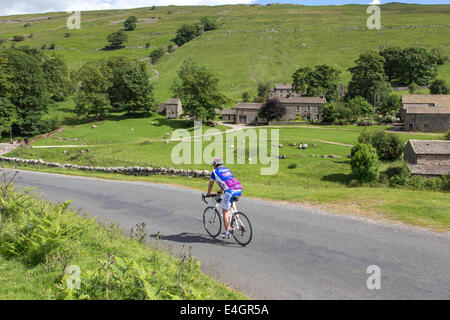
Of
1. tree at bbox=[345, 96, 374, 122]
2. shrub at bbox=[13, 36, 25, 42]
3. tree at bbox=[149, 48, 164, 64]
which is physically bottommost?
tree at bbox=[345, 96, 374, 122]

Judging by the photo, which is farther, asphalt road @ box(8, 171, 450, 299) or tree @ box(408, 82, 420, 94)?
tree @ box(408, 82, 420, 94)

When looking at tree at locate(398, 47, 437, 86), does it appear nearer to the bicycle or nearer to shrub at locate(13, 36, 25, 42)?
the bicycle

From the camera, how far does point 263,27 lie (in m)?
196

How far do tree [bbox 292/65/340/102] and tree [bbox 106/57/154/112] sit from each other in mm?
51085

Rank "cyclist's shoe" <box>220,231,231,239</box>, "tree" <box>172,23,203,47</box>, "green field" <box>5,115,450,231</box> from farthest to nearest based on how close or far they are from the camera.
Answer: "tree" <box>172,23,203,47</box> < "green field" <box>5,115,450,231</box> < "cyclist's shoe" <box>220,231,231,239</box>

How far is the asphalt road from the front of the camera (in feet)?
→ 23.8

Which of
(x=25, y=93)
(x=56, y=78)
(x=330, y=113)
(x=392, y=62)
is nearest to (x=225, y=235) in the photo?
(x=25, y=93)

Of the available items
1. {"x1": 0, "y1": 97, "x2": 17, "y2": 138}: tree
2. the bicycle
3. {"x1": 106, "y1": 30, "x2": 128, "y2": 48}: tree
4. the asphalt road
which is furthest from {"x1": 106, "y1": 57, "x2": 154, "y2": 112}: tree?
{"x1": 106, "y1": 30, "x2": 128, "y2": 48}: tree

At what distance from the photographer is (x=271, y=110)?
82625 millimetres

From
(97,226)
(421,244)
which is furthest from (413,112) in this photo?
(97,226)

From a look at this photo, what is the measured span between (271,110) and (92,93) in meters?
44.3

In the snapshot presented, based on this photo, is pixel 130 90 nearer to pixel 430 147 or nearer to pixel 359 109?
pixel 359 109

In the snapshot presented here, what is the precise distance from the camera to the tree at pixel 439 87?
9716 cm
